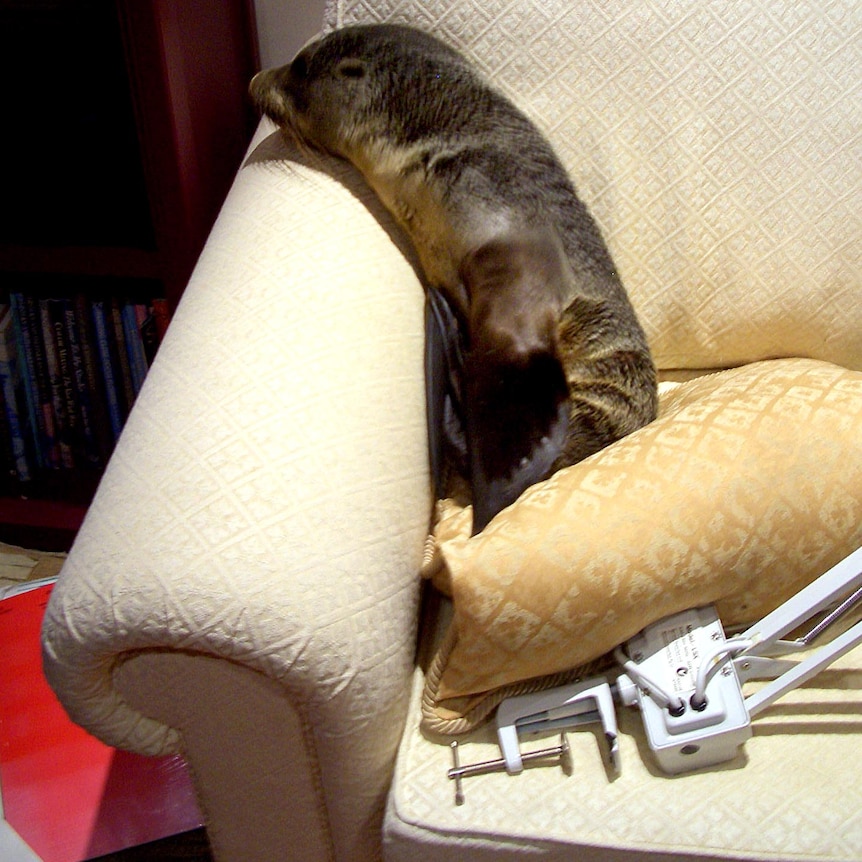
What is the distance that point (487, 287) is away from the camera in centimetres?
87

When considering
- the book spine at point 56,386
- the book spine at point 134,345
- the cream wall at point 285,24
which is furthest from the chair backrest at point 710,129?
the book spine at point 56,386

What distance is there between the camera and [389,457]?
81 cm

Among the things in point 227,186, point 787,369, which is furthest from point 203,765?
point 227,186

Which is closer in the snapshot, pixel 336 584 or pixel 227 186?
pixel 336 584

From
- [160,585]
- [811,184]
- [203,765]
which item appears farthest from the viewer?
[811,184]

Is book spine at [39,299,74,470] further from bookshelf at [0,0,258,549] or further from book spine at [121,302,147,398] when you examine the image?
book spine at [121,302,147,398]

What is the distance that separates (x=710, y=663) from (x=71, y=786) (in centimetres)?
79

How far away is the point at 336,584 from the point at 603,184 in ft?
1.96

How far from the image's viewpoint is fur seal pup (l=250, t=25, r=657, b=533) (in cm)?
85

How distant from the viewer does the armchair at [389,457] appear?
697 mm

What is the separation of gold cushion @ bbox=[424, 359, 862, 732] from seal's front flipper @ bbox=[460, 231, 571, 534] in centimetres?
6

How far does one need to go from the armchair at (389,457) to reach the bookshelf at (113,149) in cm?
19

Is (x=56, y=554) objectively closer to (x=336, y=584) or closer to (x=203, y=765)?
(x=203, y=765)

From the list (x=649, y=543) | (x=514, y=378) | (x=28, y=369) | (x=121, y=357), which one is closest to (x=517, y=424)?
(x=514, y=378)
